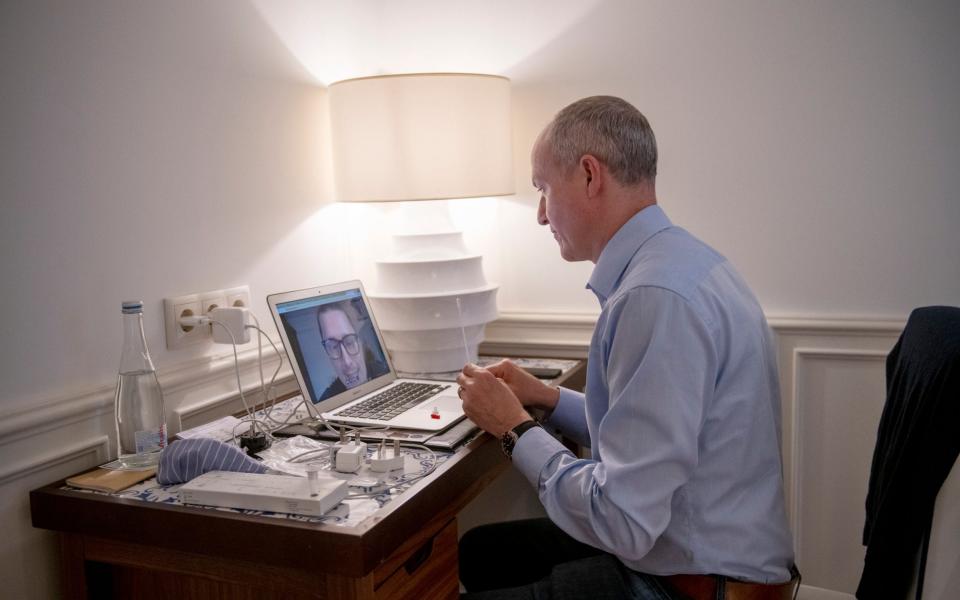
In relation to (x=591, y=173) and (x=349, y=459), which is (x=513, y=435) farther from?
(x=591, y=173)

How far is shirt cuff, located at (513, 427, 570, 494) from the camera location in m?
1.20

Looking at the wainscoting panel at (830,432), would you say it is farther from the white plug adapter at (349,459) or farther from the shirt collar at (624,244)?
the white plug adapter at (349,459)

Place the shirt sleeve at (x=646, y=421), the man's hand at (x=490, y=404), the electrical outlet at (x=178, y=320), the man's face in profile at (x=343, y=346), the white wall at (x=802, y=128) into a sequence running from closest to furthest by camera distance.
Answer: the shirt sleeve at (x=646, y=421) < the man's hand at (x=490, y=404) < the electrical outlet at (x=178, y=320) < the man's face in profile at (x=343, y=346) < the white wall at (x=802, y=128)

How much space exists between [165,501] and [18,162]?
1.86 ft

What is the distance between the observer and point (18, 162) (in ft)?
3.93

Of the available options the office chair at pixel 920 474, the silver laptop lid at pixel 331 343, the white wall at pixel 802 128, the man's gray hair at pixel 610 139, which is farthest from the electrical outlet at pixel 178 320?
the office chair at pixel 920 474

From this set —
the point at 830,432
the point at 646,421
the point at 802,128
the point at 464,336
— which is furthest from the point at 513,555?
the point at 802,128

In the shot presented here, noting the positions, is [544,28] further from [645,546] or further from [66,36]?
[645,546]

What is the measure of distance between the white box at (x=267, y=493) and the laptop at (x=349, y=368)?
36 cm

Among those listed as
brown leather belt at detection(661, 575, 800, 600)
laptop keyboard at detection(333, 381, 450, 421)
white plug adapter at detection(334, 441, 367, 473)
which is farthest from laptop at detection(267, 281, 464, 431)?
brown leather belt at detection(661, 575, 800, 600)

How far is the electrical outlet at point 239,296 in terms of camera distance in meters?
1.64

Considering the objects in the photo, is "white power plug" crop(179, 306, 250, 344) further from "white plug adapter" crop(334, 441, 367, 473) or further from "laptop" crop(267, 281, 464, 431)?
"white plug adapter" crop(334, 441, 367, 473)

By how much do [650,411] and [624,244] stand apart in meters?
0.31

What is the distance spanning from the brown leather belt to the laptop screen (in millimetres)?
761
